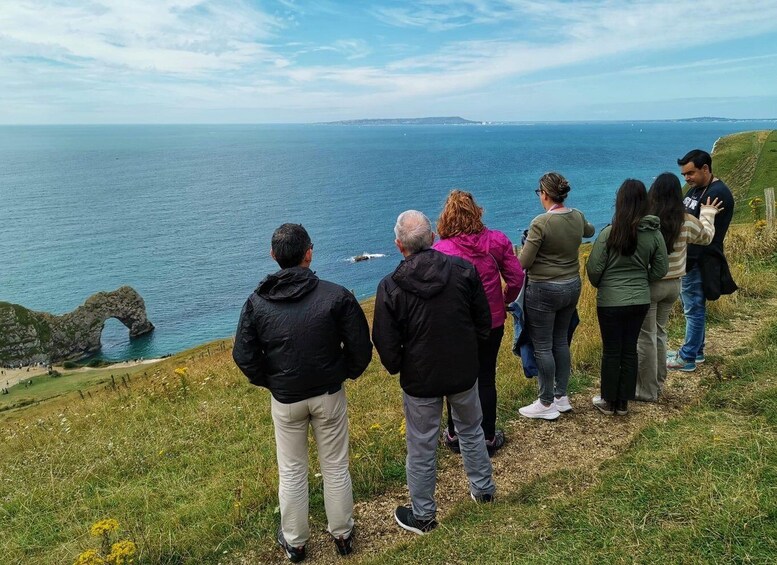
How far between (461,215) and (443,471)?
2.37 meters

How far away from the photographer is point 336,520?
12.7 feet

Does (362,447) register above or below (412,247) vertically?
below

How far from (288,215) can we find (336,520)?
3370 inches

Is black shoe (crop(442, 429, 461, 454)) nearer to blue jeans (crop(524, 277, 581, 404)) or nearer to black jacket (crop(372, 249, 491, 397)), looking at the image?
blue jeans (crop(524, 277, 581, 404))

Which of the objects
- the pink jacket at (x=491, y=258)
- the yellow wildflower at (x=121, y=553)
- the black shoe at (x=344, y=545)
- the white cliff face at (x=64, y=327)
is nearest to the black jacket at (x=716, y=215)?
the pink jacket at (x=491, y=258)

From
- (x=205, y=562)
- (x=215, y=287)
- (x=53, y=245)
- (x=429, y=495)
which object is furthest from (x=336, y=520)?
(x=53, y=245)

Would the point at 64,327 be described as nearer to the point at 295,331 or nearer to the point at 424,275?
the point at 295,331

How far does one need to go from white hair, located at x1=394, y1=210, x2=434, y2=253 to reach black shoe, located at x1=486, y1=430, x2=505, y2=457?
2.25 m

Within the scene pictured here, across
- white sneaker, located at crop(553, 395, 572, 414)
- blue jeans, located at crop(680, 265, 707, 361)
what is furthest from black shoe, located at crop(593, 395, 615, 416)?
blue jeans, located at crop(680, 265, 707, 361)

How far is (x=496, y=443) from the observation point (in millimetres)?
4969

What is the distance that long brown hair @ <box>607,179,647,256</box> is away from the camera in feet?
15.8

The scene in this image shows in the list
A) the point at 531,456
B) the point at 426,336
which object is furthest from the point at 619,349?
the point at 426,336

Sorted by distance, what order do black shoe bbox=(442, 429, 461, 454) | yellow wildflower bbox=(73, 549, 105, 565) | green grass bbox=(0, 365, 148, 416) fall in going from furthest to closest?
green grass bbox=(0, 365, 148, 416) < black shoe bbox=(442, 429, 461, 454) < yellow wildflower bbox=(73, 549, 105, 565)

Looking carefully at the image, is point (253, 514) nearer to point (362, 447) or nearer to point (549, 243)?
point (362, 447)
